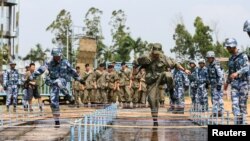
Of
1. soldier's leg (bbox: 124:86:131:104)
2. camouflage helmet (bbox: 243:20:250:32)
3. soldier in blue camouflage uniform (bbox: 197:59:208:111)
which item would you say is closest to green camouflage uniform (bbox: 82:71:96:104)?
soldier's leg (bbox: 124:86:131:104)

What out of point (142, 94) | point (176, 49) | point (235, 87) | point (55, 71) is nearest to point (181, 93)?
point (142, 94)

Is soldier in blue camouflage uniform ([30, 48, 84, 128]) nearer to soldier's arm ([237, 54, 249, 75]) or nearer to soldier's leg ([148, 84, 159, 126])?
soldier's leg ([148, 84, 159, 126])

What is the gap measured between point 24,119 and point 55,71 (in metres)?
2.05

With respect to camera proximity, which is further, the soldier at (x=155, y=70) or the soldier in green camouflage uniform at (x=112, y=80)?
the soldier in green camouflage uniform at (x=112, y=80)

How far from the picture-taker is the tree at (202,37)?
4319 cm

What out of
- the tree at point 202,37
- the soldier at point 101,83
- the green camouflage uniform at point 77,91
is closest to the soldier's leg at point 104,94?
the soldier at point 101,83

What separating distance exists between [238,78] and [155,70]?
275cm

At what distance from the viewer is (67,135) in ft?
35.2

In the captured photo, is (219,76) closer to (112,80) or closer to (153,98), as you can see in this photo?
(153,98)

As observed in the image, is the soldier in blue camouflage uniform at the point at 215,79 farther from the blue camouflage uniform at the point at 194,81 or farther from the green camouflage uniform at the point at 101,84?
the green camouflage uniform at the point at 101,84

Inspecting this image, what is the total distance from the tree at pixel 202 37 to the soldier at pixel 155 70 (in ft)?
99.5

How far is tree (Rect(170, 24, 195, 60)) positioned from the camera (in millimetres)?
44344

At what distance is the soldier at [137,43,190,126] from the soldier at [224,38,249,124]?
225cm

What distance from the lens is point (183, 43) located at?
44844 mm
